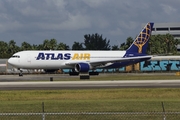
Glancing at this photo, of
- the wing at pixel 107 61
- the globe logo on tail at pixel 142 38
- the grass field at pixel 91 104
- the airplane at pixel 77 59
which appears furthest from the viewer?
the globe logo on tail at pixel 142 38

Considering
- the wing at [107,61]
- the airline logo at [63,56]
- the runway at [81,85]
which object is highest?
the airline logo at [63,56]

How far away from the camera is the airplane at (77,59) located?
69938 mm

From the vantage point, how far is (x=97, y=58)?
246 ft

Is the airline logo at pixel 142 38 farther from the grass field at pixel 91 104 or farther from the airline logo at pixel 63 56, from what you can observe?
the grass field at pixel 91 104

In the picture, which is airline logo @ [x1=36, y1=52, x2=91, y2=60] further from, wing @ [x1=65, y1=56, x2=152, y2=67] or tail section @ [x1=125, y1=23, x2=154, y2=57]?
tail section @ [x1=125, y1=23, x2=154, y2=57]

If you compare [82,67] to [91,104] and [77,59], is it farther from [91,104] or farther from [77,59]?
[91,104]

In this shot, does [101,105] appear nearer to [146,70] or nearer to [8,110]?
[8,110]

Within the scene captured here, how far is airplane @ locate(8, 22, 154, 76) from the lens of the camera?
6994 cm

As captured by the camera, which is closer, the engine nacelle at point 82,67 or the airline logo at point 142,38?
the engine nacelle at point 82,67

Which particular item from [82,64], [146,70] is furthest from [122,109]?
[146,70]

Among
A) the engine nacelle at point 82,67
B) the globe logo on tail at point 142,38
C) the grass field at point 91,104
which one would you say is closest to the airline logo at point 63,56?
the engine nacelle at point 82,67

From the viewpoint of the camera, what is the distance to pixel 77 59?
72.9 meters

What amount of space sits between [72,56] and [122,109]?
5024cm

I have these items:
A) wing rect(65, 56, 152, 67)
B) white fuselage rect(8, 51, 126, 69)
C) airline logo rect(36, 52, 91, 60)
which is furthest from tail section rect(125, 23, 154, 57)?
airline logo rect(36, 52, 91, 60)
